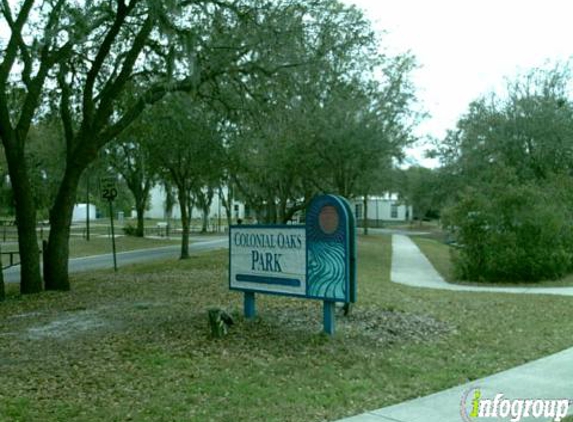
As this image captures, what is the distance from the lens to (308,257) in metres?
8.22

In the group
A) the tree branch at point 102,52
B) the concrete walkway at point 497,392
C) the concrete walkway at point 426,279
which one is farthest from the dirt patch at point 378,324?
the tree branch at point 102,52

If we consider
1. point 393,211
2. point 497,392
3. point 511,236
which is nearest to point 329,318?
point 497,392

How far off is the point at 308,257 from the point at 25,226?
27.8 ft

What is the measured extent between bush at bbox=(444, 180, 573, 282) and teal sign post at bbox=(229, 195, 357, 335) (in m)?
10.7

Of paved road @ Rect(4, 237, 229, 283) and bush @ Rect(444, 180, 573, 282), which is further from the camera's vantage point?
paved road @ Rect(4, 237, 229, 283)

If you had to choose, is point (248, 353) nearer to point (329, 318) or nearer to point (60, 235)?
point (329, 318)

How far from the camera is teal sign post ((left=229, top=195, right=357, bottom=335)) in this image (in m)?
7.89

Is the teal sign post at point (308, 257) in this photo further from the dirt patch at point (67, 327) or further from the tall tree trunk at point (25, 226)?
the tall tree trunk at point (25, 226)

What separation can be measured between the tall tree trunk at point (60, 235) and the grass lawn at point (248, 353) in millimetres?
1874

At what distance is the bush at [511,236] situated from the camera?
57.8 ft

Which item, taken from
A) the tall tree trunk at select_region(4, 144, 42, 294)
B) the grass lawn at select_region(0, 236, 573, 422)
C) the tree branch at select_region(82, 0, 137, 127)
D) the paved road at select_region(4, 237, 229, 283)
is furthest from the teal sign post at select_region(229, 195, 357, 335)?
the paved road at select_region(4, 237, 229, 283)

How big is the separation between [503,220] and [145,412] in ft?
48.6

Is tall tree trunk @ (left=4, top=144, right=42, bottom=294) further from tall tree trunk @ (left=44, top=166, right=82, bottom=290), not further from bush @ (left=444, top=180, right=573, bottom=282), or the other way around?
bush @ (left=444, top=180, right=573, bottom=282)

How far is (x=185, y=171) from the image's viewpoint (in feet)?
76.7
